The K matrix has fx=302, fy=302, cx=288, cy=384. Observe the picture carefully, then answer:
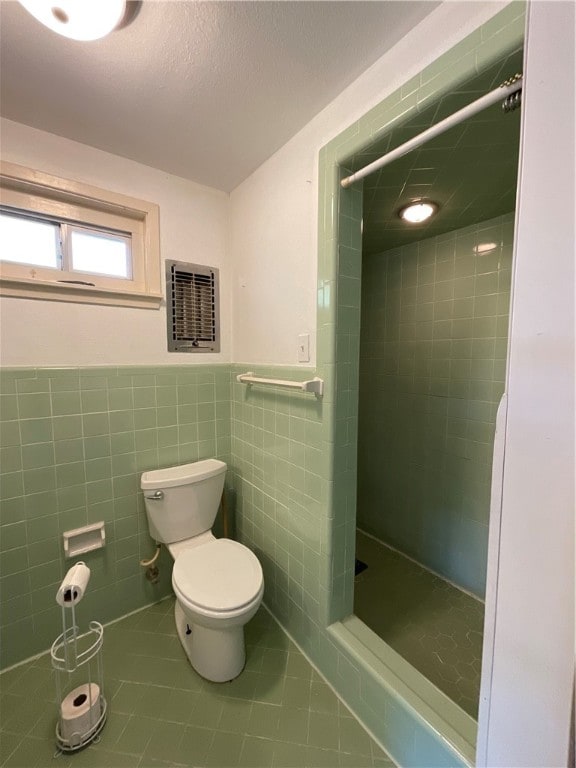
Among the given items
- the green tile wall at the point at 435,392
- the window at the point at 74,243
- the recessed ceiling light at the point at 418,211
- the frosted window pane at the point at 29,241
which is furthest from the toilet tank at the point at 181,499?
the recessed ceiling light at the point at 418,211

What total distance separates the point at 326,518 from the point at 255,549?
0.67 m

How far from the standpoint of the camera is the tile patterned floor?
3.36 ft

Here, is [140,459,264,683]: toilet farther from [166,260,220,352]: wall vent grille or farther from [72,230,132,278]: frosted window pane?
[72,230,132,278]: frosted window pane

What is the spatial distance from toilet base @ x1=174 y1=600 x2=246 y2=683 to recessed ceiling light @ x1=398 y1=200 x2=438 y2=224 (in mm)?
2061

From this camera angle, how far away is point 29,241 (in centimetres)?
134

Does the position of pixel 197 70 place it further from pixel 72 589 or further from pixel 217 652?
pixel 217 652

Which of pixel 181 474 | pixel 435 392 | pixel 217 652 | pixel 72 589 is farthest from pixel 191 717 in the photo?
pixel 435 392

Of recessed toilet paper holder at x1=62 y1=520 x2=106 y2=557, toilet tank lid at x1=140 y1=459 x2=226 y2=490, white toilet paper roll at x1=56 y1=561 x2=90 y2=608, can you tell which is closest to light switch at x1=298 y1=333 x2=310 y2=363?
toilet tank lid at x1=140 y1=459 x2=226 y2=490

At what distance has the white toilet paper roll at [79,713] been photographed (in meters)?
1.04

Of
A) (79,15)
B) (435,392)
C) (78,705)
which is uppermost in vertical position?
(79,15)

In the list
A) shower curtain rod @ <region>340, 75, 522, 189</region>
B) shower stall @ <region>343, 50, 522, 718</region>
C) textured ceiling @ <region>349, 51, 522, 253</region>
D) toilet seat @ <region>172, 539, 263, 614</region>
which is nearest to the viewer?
shower curtain rod @ <region>340, 75, 522, 189</region>

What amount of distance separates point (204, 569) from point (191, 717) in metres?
0.49

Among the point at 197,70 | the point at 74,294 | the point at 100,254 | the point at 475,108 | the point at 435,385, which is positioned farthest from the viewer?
the point at 435,385

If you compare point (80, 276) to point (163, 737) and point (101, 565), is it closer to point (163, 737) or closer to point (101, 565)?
→ point (101, 565)
